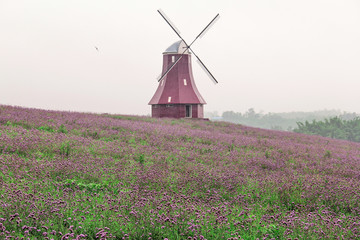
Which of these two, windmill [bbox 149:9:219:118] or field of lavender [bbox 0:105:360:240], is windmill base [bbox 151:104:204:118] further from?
field of lavender [bbox 0:105:360:240]

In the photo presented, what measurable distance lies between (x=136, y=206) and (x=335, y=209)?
4.64 m

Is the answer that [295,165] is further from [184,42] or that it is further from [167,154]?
[184,42]

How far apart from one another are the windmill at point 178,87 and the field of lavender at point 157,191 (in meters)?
19.8

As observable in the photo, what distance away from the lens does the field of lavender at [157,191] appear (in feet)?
16.5

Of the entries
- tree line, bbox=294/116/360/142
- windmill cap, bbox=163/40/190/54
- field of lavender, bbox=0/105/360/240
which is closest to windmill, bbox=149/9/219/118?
windmill cap, bbox=163/40/190/54

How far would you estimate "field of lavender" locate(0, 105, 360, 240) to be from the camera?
5027mm

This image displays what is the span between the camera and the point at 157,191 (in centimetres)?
757

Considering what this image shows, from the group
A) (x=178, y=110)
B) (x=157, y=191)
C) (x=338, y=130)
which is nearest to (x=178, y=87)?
(x=178, y=110)

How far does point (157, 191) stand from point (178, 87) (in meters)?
28.7

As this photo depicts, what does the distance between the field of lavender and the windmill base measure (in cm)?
1962

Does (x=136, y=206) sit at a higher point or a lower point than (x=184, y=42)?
lower

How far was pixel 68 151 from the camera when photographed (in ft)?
34.7

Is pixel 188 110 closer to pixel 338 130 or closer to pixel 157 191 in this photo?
pixel 157 191

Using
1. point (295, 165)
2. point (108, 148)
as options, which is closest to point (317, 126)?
point (295, 165)
